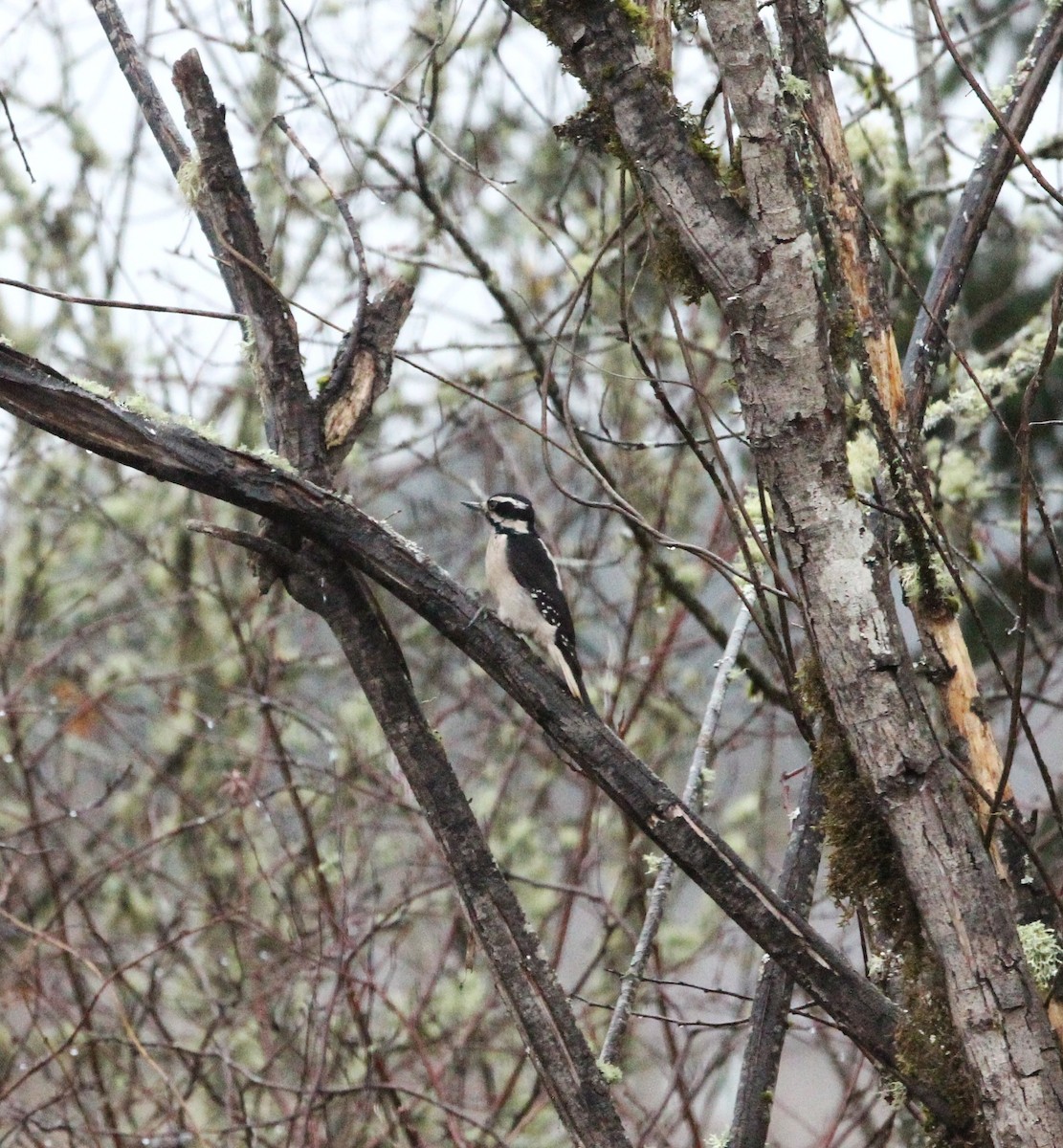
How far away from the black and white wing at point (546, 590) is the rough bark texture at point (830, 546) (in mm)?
2033

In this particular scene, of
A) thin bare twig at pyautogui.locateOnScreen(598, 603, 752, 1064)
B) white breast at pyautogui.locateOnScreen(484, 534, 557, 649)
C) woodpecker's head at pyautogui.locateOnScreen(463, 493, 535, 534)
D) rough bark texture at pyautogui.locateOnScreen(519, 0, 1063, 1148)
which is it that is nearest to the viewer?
rough bark texture at pyautogui.locateOnScreen(519, 0, 1063, 1148)

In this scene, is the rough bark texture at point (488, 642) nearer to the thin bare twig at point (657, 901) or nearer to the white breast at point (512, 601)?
the thin bare twig at point (657, 901)

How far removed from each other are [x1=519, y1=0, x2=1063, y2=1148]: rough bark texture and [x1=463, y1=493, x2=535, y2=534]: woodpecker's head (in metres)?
2.25

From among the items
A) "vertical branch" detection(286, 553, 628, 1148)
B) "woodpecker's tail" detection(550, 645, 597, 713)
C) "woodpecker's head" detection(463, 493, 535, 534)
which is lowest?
"vertical branch" detection(286, 553, 628, 1148)

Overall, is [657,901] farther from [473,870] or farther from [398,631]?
[398,631]

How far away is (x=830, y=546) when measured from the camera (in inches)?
87.9

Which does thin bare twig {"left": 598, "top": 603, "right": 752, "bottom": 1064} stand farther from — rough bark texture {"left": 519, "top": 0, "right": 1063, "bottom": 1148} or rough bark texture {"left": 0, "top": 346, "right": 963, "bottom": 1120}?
rough bark texture {"left": 519, "top": 0, "right": 1063, "bottom": 1148}

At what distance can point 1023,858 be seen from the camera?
2.71m

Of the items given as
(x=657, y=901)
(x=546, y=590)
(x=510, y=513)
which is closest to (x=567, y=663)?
(x=546, y=590)

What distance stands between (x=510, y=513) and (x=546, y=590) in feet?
1.15

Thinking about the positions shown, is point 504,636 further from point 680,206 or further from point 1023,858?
point 1023,858

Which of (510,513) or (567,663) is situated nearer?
(567,663)

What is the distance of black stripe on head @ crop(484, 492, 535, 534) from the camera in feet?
14.7

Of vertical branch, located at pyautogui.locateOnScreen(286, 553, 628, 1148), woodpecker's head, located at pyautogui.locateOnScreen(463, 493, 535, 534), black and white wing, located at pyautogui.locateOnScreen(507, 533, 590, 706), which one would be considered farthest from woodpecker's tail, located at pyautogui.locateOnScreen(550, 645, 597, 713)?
vertical branch, located at pyautogui.locateOnScreen(286, 553, 628, 1148)
